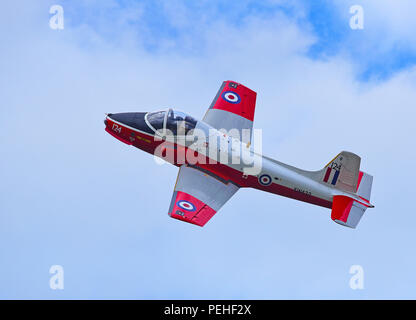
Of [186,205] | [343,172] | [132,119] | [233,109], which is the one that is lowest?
[186,205]

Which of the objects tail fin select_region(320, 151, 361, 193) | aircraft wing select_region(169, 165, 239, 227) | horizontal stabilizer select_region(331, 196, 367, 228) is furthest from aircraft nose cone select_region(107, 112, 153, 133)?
horizontal stabilizer select_region(331, 196, 367, 228)

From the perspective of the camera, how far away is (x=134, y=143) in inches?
1094

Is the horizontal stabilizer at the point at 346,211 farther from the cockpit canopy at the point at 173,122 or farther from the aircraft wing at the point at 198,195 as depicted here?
the cockpit canopy at the point at 173,122

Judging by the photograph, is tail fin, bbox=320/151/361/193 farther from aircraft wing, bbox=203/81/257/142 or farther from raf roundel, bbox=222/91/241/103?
raf roundel, bbox=222/91/241/103

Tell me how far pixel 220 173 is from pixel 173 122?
2574mm

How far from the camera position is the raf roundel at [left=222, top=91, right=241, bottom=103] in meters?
29.6

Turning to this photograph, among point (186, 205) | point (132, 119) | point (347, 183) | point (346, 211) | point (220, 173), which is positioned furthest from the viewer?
point (132, 119)

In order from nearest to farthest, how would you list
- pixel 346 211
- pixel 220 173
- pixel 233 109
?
pixel 346 211 < pixel 220 173 < pixel 233 109

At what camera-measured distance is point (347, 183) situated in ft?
86.8

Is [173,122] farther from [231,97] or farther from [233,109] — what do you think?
[231,97]

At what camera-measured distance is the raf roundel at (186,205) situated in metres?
25.7

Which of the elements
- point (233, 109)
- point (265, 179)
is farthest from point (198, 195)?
point (233, 109)

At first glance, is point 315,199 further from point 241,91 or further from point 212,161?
point 241,91

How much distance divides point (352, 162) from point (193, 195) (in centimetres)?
577
